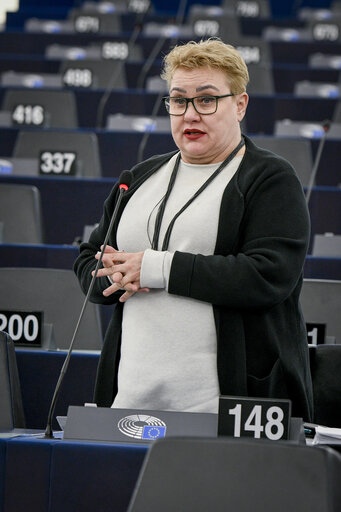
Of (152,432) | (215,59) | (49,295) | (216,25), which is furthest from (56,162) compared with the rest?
(216,25)

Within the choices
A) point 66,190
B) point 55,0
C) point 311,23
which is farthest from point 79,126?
point 55,0

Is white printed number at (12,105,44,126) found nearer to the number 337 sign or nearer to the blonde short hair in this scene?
the blonde short hair

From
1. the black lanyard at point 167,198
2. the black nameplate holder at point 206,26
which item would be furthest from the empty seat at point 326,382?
the black nameplate holder at point 206,26

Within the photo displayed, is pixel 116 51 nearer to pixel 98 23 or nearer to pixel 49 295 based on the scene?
pixel 98 23

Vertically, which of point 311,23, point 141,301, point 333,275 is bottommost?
point 333,275

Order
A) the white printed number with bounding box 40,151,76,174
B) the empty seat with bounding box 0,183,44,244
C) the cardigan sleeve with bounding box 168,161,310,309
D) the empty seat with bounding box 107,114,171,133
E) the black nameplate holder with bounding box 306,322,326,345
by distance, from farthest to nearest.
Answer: the empty seat with bounding box 107,114,171,133 < the white printed number with bounding box 40,151,76,174 < the empty seat with bounding box 0,183,44,244 < the black nameplate holder with bounding box 306,322,326,345 < the cardigan sleeve with bounding box 168,161,310,309

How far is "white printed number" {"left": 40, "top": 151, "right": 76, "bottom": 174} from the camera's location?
4914mm

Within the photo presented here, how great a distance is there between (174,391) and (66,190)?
2543 millimetres

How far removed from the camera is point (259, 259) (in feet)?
7.04

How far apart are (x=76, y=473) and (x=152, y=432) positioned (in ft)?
0.52

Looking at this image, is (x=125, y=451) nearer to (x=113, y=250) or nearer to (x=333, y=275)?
(x=113, y=250)

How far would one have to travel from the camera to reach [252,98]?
6.18 meters

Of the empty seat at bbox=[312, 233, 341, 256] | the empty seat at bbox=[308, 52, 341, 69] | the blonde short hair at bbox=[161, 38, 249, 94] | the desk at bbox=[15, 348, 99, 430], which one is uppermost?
the blonde short hair at bbox=[161, 38, 249, 94]

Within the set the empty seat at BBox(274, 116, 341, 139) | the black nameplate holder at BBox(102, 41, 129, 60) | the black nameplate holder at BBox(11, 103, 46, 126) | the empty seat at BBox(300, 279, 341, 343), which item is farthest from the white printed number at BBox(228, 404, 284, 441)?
the black nameplate holder at BBox(102, 41, 129, 60)
